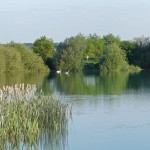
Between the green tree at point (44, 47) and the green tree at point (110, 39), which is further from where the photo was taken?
the green tree at point (110, 39)

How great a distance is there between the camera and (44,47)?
68.9 m

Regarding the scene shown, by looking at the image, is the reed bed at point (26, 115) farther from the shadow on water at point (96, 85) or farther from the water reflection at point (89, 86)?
the water reflection at point (89, 86)

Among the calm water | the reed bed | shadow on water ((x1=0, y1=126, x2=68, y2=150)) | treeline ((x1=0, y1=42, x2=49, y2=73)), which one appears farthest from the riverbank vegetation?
shadow on water ((x1=0, y1=126, x2=68, y2=150))

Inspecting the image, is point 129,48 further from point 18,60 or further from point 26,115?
point 26,115

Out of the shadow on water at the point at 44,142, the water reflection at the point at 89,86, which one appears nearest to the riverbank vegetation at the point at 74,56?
the water reflection at the point at 89,86

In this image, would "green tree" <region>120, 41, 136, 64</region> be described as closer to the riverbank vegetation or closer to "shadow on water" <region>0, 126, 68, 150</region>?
the riverbank vegetation

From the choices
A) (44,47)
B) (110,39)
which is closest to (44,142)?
(44,47)

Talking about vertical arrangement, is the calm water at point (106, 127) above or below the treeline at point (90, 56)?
below

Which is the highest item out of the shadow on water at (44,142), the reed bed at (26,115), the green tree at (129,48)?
the green tree at (129,48)

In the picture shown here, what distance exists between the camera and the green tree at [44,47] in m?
68.1

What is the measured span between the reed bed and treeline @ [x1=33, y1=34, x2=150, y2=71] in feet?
157

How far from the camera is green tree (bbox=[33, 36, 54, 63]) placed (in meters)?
68.1

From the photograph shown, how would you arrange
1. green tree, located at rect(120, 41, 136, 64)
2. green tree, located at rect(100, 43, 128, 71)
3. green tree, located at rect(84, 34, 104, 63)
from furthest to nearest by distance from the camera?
1. green tree, located at rect(84, 34, 104, 63)
2. green tree, located at rect(120, 41, 136, 64)
3. green tree, located at rect(100, 43, 128, 71)

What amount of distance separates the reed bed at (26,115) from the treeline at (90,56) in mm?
47816
